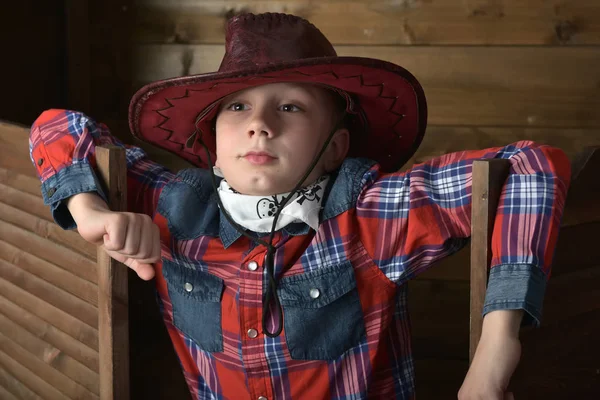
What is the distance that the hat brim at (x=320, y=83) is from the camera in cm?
108

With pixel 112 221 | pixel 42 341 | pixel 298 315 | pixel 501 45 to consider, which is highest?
pixel 501 45

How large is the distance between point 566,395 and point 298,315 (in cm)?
40

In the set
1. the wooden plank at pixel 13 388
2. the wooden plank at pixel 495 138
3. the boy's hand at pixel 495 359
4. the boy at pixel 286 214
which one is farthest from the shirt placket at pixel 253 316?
the wooden plank at pixel 495 138

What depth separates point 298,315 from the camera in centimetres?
114

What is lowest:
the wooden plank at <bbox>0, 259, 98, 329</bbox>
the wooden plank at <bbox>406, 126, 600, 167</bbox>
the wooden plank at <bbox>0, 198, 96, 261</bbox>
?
the wooden plank at <bbox>0, 259, 98, 329</bbox>

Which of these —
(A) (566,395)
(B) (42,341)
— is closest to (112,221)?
(B) (42,341)

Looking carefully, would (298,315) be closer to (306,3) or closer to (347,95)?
(347,95)

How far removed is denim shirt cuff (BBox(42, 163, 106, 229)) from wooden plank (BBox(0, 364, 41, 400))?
362mm

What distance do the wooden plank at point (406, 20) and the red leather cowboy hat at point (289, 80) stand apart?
53cm

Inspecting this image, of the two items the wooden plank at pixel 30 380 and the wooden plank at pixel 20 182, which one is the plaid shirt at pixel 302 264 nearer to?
the wooden plank at pixel 20 182

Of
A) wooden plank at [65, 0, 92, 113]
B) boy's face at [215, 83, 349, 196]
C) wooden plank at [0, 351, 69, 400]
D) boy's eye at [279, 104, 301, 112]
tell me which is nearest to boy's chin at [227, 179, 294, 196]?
boy's face at [215, 83, 349, 196]

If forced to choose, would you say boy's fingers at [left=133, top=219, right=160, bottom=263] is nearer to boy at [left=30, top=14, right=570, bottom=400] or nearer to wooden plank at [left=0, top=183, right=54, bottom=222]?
boy at [left=30, top=14, right=570, bottom=400]

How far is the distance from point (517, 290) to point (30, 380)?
34.7 inches

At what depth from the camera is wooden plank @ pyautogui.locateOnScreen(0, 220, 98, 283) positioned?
1.24 meters
